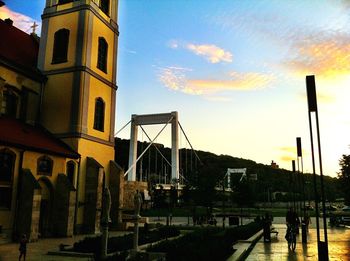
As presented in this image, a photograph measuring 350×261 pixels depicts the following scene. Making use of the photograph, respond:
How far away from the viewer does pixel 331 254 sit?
15.7 meters

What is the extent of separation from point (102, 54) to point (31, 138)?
39.2 ft

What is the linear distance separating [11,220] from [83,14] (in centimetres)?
1828

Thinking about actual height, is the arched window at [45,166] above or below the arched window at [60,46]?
below

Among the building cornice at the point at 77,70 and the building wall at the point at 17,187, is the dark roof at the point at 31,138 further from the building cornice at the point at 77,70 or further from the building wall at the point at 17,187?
the building cornice at the point at 77,70

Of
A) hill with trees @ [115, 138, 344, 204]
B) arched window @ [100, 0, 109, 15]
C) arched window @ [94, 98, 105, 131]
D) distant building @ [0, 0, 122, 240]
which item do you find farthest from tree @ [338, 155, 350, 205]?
arched window @ [100, 0, 109, 15]

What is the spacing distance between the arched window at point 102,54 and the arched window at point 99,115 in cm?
328

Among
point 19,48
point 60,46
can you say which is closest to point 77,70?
point 60,46

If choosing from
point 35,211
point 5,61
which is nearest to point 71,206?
point 35,211

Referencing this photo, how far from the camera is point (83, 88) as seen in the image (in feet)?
97.6

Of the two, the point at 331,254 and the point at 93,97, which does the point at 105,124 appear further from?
the point at 331,254

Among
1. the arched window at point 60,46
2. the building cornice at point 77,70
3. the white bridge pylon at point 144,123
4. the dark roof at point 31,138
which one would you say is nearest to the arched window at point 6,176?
the dark roof at point 31,138

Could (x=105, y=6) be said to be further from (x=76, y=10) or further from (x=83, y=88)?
(x=83, y=88)

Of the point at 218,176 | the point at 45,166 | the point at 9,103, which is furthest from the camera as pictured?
the point at 218,176

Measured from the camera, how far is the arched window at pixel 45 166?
79.3 feet
